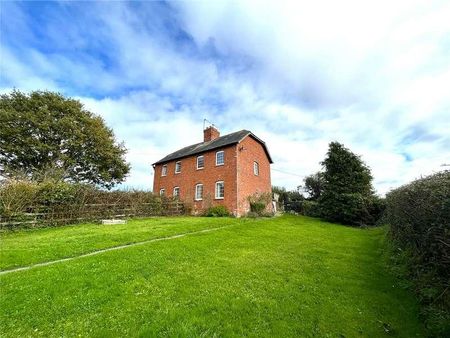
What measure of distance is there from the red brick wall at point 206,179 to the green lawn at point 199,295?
13.9 meters

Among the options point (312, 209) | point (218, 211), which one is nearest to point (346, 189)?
point (312, 209)

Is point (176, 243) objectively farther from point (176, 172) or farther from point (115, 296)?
point (176, 172)

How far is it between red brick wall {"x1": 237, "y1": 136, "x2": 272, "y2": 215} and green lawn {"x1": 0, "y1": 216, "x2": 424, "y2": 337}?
45.7 feet

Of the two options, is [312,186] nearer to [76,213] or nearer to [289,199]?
[289,199]

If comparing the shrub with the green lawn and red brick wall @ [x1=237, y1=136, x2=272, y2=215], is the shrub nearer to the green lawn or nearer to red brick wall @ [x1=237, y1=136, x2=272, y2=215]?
red brick wall @ [x1=237, y1=136, x2=272, y2=215]

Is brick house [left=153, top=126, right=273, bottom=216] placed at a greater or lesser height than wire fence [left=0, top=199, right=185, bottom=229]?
greater

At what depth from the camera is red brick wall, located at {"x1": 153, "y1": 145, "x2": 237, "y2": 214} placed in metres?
22.6

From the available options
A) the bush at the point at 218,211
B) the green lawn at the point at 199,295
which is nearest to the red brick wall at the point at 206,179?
the bush at the point at 218,211

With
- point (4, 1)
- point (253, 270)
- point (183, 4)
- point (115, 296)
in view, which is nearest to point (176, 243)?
point (253, 270)

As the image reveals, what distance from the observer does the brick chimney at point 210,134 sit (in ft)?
97.0

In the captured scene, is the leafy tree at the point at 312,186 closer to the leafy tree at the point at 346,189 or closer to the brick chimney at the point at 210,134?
the leafy tree at the point at 346,189

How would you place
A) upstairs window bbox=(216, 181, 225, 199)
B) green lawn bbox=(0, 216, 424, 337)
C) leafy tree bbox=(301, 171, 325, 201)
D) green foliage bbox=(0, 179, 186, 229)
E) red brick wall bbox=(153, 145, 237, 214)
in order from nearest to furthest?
green lawn bbox=(0, 216, 424, 337) < green foliage bbox=(0, 179, 186, 229) < red brick wall bbox=(153, 145, 237, 214) < upstairs window bbox=(216, 181, 225, 199) < leafy tree bbox=(301, 171, 325, 201)

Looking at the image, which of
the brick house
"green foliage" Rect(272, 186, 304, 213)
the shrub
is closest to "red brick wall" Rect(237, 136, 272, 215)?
the brick house

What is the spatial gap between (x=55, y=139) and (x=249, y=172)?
21195mm
